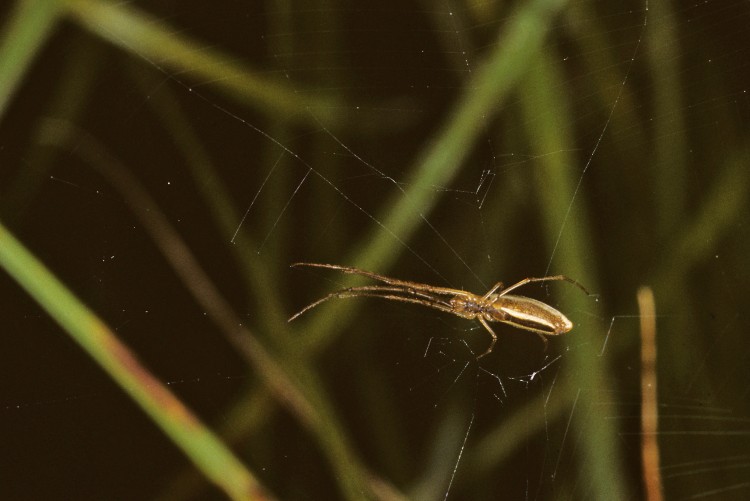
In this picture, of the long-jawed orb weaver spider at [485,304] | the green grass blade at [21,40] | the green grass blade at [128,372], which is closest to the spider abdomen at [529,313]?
the long-jawed orb weaver spider at [485,304]

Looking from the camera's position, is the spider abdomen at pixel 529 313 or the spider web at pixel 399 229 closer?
the spider abdomen at pixel 529 313

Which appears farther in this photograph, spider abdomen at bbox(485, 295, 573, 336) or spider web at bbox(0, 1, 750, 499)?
spider web at bbox(0, 1, 750, 499)

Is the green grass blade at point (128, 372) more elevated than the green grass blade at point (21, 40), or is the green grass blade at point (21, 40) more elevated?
the green grass blade at point (21, 40)

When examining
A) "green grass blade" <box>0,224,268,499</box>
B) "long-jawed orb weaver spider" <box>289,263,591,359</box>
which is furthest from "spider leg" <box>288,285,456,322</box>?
"green grass blade" <box>0,224,268,499</box>

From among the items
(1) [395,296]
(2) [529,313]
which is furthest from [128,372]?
(2) [529,313]

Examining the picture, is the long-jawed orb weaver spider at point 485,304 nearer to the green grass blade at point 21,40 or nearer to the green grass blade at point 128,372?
the green grass blade at point 128,372

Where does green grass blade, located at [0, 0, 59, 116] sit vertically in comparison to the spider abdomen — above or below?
above

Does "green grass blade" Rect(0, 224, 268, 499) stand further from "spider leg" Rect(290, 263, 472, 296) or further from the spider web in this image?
"spider leg" Rect(290, 263, 472, 296)
